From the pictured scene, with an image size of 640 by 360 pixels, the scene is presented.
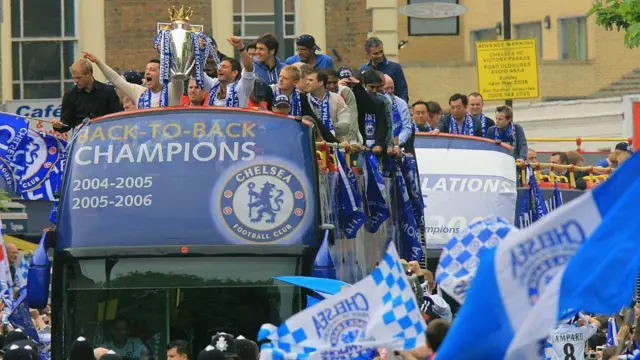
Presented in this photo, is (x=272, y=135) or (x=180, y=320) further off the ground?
(x=272, y=135)

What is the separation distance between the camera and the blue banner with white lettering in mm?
16266

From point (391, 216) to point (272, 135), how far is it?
3.50m

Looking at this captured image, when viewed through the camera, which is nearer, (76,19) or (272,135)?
(272,135)

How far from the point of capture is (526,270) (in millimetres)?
9719

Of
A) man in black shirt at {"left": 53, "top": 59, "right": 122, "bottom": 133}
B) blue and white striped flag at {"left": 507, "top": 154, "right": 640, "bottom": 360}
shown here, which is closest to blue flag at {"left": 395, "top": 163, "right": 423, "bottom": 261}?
man in black shirt at {"left": 53, "top": 59, "right": 122, "bottom": 133}

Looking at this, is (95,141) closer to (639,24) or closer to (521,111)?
(639,24)

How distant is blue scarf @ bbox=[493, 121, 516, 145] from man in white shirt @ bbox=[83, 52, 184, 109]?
24.1 ft

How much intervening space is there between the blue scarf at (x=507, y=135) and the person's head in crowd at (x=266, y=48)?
19.7 feet

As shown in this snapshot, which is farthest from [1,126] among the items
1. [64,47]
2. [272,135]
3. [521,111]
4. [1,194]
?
[521,111]

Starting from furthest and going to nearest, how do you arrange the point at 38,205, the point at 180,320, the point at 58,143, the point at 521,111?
the point at 521,111 < the point at 38,205 < the point at 58,143 < the point at 180,320

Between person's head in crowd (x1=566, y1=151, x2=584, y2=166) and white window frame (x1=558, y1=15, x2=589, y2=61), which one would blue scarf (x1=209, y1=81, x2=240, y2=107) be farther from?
white window frame (x1=558, y1=15, x2=589, y2=61)

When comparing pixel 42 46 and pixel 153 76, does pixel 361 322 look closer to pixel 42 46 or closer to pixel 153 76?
pixel 153 76

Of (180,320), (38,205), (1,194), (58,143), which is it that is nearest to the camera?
(180,320)

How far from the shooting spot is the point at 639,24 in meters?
21.6
